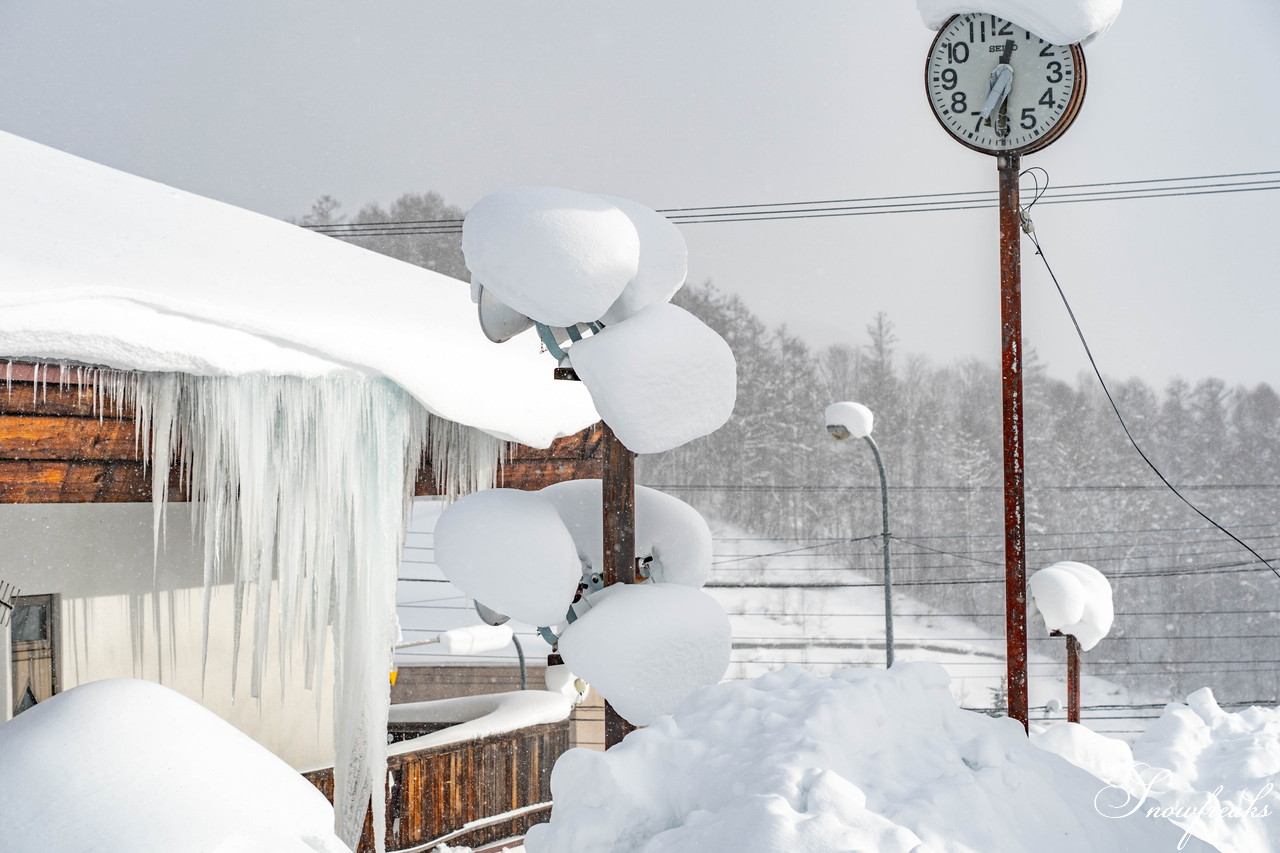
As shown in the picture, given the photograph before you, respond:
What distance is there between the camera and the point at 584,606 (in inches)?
156

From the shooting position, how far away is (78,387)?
11.8ft

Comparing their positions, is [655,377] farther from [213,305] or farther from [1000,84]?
[1000,84]

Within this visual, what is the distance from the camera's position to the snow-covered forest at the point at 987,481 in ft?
96.9

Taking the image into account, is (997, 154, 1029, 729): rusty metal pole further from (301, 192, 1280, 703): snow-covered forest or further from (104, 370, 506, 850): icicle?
(301, 192, 1280, 703): snow-covered forest

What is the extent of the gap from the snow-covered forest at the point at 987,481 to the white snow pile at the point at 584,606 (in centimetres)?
2523

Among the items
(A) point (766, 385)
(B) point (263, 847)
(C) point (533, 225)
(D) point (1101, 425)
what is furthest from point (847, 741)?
(D) point (1101, 425)

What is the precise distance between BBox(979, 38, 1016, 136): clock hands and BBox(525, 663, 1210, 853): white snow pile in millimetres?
2804

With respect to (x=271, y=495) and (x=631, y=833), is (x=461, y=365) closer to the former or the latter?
(x=271, y=495)

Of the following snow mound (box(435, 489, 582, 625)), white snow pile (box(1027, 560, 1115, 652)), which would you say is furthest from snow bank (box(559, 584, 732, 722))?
white snow pile (box(1027, 560, 1115, 652))

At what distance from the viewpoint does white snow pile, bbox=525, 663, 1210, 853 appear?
208cm

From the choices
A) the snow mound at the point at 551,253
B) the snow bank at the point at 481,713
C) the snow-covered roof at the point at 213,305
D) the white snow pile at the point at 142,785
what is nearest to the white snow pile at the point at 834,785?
the white snow pile at the point at 142,785

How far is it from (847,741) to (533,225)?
7.03 ft

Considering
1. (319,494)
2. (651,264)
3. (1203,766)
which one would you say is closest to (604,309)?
(651,264)

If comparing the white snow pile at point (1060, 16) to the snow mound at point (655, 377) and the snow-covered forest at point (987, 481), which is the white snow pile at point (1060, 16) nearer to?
the snow mound at point (655, 377)
